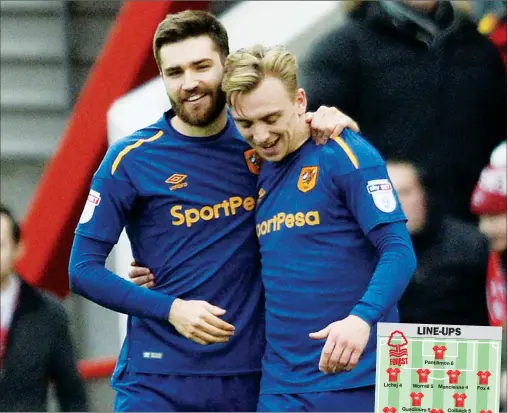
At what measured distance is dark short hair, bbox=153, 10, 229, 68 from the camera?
8.05ft

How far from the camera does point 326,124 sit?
2.34 m

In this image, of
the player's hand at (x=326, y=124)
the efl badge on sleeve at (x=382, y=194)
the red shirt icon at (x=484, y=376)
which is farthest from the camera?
the player's hand at (x=326, y=124)

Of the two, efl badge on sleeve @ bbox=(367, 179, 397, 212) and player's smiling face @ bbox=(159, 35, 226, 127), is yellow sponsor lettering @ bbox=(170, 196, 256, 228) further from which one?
efl badge on sleeve @ bbox=(367, 179, 397, 212)

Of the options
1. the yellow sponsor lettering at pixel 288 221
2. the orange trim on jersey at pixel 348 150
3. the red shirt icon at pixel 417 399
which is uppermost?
the orange trim on jersey at pixel 348 150

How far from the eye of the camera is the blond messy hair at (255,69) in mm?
2277

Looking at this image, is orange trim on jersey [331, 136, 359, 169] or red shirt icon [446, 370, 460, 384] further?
orange trim on jersey [331, 136, 359, 169]

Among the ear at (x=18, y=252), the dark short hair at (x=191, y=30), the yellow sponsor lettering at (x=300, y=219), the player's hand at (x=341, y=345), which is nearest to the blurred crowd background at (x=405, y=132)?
the ear at (x=18, y=252)

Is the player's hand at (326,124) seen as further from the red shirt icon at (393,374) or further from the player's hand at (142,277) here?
the red shirt icon at (393,374)

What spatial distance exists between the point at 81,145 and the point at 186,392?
0.90 m

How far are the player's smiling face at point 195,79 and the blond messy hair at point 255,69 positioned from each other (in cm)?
10

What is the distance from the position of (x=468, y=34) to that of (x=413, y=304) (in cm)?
82

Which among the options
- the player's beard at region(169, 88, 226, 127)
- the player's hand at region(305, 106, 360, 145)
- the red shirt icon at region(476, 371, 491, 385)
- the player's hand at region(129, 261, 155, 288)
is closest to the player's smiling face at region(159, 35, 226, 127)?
the player's beard at region(169, 88, 226, 127)

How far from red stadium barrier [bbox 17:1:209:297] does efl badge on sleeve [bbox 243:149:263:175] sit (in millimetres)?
688

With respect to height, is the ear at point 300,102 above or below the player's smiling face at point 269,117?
above
